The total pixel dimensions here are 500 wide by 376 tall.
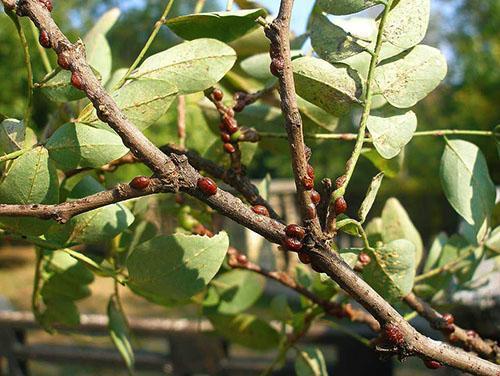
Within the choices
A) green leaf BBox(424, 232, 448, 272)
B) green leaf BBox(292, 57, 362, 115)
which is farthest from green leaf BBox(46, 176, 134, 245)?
green leaf BBox(424, 232, 448, 272)

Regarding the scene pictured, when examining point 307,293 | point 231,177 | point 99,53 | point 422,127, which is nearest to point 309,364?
point 307,293

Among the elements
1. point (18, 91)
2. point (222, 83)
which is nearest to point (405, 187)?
point (18, 91)

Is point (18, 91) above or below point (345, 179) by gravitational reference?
below

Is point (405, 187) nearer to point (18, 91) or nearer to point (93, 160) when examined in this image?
point (18, 91)

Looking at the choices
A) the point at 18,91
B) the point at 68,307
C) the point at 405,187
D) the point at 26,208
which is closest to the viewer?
the point at 26,208

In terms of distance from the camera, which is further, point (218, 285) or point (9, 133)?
point (218, 285)

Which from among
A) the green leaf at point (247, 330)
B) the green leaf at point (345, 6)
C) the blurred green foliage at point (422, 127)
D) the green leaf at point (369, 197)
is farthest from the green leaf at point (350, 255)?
the blurred green foliage at point (422, 127)
